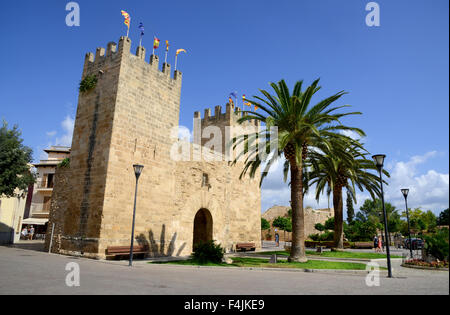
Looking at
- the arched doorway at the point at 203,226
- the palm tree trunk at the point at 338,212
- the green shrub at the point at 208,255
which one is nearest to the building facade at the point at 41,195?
the arched doorway at the point at 203,226

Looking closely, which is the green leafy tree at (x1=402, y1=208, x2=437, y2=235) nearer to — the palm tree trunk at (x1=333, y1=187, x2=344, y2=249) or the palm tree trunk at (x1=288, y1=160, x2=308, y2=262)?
the palm tree trunk at (x1=333, y1=187, x2=344, y2=249)

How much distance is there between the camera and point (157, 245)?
49.2 feet

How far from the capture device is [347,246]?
25.5m

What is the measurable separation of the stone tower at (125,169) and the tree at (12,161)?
5.43 m

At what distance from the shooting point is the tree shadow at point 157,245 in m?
14.3

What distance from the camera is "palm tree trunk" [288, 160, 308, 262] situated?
42.4 feet

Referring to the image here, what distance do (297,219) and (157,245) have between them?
6.98m

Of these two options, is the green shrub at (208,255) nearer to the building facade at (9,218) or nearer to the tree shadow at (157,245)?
the tree shadow at (157,245)

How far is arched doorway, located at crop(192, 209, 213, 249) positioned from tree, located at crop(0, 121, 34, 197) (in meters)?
11.7

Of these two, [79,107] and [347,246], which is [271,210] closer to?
[347,246]

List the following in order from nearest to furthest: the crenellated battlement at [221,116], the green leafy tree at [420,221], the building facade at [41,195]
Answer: the crenellated battlement at [221,116]
the building facade at [41,195]
the green leafy tree at [420,221]

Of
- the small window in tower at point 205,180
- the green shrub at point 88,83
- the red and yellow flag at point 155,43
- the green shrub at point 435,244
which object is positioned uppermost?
the red and yellow flag at point 155,43
